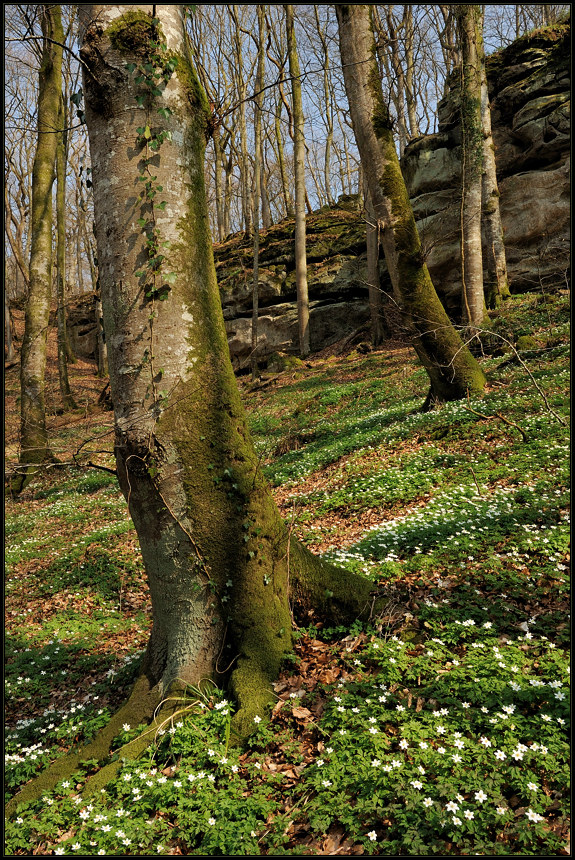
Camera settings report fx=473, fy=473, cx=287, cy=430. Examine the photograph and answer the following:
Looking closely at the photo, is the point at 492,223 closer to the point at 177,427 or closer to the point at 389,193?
the point at 389,193

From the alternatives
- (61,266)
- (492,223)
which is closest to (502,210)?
(492,223)

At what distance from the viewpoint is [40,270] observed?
12.5 meters

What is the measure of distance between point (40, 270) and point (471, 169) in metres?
11.9

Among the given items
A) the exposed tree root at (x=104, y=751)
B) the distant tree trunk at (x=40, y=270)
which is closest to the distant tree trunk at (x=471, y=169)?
the distant tree trunk at (x=40, y=270)

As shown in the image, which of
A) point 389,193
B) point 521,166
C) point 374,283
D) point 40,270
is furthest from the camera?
point 374,283

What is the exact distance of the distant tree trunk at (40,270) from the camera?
1252 cm

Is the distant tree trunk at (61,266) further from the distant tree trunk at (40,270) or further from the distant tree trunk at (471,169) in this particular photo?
the distant tree trunk at (471,169)

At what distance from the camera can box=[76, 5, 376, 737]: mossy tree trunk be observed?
324 centimetres

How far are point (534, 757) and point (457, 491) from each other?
12.6ft

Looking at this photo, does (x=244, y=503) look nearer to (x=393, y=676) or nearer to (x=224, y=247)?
(x=393, y=676)

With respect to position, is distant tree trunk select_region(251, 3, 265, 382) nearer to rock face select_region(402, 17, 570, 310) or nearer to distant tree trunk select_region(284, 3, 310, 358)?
distant tree trunk select_region(284, 3, 310, 358)

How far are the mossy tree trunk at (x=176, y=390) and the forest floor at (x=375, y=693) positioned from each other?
0.36 m

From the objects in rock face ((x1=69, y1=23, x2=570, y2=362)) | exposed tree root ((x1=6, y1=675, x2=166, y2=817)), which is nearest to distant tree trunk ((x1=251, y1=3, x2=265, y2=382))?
rock face ((x1=69, y1=23, x2=570, y2=362))

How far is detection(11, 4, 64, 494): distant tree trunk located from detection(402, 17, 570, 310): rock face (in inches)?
463
